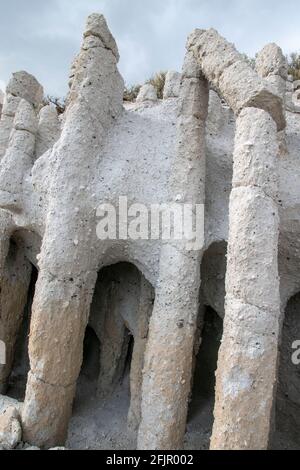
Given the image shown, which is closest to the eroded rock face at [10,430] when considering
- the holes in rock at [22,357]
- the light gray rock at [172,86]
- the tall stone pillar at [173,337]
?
the tall stone pillar at [173,337]

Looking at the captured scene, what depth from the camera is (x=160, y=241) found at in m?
4.14

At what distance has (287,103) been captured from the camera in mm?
5531

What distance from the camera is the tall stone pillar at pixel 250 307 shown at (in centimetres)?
290

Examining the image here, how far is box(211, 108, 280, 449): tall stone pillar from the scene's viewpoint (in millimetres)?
2896

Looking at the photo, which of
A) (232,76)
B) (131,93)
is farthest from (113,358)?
(131,93)

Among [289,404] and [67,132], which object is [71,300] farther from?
[289,404]

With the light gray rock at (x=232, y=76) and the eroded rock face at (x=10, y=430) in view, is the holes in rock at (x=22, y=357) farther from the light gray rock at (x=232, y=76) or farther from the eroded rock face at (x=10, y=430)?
the light gray rock at (x=232, y=76)

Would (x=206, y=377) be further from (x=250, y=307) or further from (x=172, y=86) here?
(x=172, y=86)

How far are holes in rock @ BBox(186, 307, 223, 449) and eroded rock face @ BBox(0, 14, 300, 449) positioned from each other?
647 mm

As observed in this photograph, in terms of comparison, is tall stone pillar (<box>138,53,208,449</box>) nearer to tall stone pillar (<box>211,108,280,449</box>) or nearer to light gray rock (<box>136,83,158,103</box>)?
tall stone pillar (<box>211,108,280,449</box>)

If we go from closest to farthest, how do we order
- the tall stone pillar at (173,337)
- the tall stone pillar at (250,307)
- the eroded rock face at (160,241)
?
1. the tall stone pillar at (250,307)
2. the eroded rock face at (160,241)
3. the tall stone pillar at (173,337)

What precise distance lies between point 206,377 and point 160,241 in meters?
2.10

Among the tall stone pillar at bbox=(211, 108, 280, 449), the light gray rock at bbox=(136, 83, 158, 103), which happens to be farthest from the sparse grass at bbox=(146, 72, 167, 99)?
the tall stone pillar at bbox=(211, 108, 280, 449)

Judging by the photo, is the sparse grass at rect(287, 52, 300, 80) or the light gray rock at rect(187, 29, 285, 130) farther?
the sparse grass at rect(287, 52, 300, 80)
